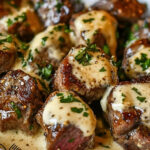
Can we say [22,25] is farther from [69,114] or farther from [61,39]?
[69,114]

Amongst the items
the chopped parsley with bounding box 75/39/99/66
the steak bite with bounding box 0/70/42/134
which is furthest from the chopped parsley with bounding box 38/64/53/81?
the chopped parsley with bounding box 75/39/99/66

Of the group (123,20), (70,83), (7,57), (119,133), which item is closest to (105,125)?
(119,133)

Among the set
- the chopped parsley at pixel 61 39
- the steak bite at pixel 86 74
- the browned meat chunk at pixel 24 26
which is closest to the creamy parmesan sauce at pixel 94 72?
the steak bite at pixel 86 74

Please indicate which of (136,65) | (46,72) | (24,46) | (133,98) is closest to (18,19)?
(24,46)

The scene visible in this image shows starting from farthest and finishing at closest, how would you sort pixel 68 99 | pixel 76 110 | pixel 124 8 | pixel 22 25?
pixel 124 8
pixel 22 25
pixel 68 99
pixel 76 110

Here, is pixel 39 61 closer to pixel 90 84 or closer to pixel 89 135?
pixel 90 84

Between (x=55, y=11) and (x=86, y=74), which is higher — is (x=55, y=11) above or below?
above
